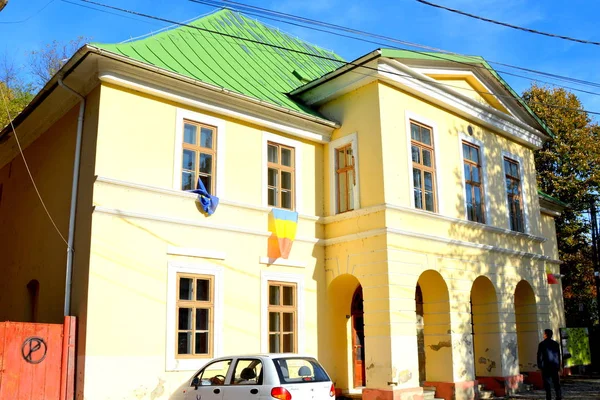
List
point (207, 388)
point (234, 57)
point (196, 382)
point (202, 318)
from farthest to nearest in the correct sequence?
point (234, 57) → point (202, 318) → point (196, 382) → point (207, 388)

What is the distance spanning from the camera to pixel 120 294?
12477 mm

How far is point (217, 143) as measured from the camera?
14711 millimetres

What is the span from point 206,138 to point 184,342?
4.82 metres

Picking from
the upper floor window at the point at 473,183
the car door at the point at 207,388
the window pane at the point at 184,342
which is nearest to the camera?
the car door at the point at 207,388

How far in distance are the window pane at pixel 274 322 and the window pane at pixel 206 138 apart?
14.5 ft

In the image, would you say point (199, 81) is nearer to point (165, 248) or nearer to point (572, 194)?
point (165, 248)

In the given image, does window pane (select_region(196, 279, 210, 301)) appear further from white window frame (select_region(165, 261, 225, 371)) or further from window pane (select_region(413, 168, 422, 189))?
window pane (select_region(413, 168, 422, 189))

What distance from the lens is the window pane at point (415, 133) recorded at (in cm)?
1662

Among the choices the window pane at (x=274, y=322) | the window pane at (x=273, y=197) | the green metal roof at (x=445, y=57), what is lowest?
the window pane at (x=274, y=322)

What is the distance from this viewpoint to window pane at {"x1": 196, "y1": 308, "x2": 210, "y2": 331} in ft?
44.6

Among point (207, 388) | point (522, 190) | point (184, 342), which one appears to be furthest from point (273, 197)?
point (522, 190)

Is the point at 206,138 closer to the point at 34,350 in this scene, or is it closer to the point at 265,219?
the point at 265,219

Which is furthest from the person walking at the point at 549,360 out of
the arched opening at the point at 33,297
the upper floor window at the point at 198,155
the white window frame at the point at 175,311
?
the arched opening at the point at 33,297

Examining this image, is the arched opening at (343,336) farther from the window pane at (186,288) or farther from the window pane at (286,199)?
the window pane at (186,288)
